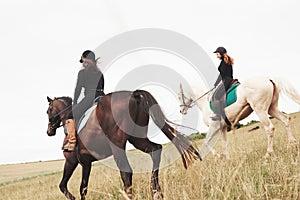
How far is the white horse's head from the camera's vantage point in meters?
12.0

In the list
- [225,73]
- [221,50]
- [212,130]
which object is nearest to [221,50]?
[221,50]

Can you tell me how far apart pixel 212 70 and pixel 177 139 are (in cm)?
495

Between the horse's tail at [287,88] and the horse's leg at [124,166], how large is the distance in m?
6.06

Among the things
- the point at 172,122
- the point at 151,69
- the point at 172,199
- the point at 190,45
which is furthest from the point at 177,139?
the point at 190,45

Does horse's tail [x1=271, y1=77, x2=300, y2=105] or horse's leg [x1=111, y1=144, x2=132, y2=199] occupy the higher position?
horse's tail [x1=271, y1=77, x2=300, y2=105]

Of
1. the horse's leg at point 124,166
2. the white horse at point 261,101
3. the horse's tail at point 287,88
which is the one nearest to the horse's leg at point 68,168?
the horse's leg at point 124,166

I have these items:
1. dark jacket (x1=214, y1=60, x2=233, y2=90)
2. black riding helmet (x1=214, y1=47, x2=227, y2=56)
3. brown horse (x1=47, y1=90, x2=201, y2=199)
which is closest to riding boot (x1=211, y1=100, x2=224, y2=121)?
dark jacket (x1=214, y1=60, x2=233, y2=90)

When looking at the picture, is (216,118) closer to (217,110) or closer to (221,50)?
(217,110)

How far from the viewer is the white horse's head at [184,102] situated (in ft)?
39.4

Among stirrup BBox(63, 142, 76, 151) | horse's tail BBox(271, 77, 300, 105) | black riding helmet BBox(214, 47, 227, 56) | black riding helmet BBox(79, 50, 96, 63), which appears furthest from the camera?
horse's tail BBox(271, 77, 300, 105)

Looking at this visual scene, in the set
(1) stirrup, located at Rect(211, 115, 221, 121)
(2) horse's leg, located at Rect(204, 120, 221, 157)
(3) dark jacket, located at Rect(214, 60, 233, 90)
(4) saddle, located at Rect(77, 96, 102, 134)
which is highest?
(3) dark jacket, located at Rect(214, 60, 233, 90)

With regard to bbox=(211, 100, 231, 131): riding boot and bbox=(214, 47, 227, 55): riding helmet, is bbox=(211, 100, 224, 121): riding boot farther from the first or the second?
bbox=(214, 47, 227, 55): riding helmet

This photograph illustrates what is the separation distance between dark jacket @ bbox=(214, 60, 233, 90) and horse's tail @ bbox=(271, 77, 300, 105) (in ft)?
4.29

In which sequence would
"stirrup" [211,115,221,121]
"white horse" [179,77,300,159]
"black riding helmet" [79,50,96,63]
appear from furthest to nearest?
"stirrup" [211,115,221,121], "white horse" [179,77,300,159], "black riding helmet" [79,50,96,63]
